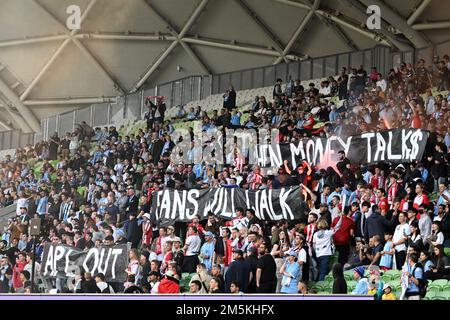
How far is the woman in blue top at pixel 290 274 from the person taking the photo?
31.7ft

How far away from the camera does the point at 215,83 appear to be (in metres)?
15.4

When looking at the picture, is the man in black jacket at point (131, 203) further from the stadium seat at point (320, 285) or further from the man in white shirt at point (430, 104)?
the man in white shirt at point (430, 104)

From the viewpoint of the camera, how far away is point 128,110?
16.1 m

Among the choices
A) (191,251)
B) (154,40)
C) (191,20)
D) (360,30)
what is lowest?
(191,251)

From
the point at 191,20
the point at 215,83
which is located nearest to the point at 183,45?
the point at 191,20

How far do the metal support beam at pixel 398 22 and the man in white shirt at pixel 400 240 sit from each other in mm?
4824

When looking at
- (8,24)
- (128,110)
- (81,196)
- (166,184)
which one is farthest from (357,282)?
(8,24)

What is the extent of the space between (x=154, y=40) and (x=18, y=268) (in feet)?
17.8

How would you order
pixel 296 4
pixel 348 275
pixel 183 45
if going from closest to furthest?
pixel 348 275, pixel 296 4, pixel 183 45

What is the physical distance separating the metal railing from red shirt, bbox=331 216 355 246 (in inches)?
161

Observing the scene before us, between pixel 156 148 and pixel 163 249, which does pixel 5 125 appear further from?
pixel 163 249

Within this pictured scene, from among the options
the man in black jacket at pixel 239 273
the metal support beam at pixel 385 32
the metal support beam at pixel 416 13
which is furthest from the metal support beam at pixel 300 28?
the man in black jacket at pixel 239 273

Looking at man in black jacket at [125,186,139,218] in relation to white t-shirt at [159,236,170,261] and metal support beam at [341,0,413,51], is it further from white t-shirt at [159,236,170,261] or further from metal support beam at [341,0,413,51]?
metal support beam at [341,0,413,51]
